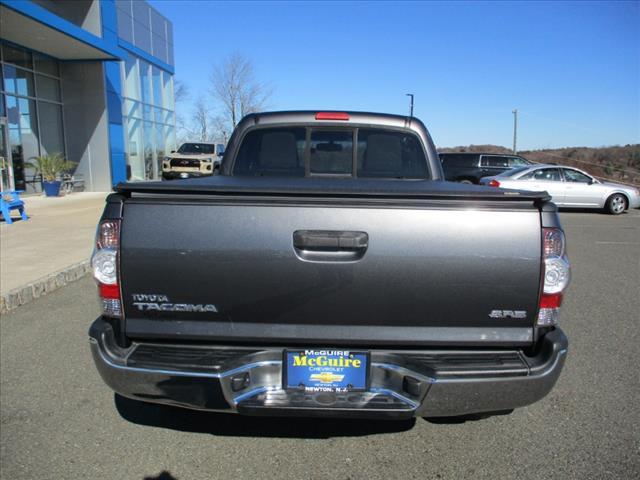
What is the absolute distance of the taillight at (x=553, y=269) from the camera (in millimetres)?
2258

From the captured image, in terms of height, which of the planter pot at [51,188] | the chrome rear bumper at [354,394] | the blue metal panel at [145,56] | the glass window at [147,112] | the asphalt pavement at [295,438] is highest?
the blue metal panel at [145,56]

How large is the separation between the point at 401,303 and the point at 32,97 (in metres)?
19.2

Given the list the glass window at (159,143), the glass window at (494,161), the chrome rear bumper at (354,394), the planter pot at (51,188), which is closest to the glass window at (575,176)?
the glass window at (494,161)

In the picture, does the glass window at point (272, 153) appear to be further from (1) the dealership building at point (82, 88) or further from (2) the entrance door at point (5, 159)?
(2) the entrance door at point (5, 159)

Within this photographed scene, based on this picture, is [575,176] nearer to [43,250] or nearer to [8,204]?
[43,250]

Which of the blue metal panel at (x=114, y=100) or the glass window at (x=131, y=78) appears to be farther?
the glass window at (x=131, y=78)

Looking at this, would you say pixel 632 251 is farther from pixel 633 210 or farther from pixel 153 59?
pixel 153 59

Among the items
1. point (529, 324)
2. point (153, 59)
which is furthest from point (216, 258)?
point (153, 59)

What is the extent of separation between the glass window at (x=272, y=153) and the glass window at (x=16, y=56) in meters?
16.0

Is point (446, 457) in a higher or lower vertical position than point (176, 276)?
lower

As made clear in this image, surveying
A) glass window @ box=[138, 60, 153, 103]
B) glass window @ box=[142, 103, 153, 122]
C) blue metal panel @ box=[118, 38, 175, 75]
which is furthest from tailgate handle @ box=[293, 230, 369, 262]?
glass window @ box=[138, 60, 153, 103]

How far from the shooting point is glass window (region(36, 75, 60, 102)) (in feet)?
59.2

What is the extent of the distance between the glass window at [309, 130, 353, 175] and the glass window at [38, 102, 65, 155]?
17.6m

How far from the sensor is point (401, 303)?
7.50ft
